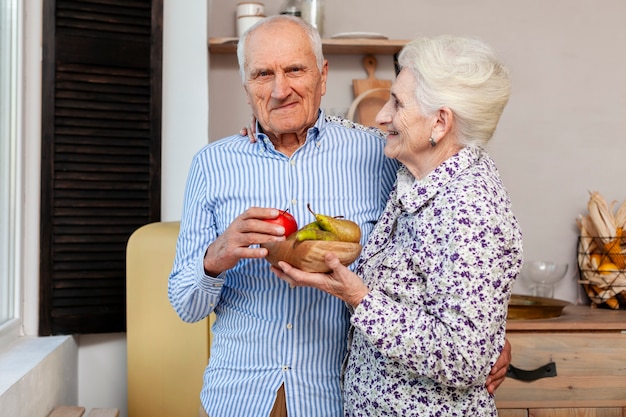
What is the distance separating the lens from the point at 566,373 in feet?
8.91

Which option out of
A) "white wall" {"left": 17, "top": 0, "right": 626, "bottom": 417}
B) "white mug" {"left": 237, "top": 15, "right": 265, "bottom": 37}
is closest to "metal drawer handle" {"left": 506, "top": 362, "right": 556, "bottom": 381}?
"white wall" {"left": 17, "top": 0, "right": 626, "bottom": 417}

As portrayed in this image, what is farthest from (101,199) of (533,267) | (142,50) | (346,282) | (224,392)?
(533,267)

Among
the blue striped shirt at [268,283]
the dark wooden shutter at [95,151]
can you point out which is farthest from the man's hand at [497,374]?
the dark wooden shutter at [95,151]

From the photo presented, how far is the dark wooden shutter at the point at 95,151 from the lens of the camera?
102 inches

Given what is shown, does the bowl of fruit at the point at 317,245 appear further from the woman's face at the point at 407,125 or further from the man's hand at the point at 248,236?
the woman's face at the point at 407,125

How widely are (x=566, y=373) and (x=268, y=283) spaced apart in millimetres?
1407

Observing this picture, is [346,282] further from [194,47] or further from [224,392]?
[194,47]

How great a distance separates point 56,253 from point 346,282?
1505 millimetres

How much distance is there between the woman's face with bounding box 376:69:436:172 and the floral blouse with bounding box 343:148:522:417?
64 mm

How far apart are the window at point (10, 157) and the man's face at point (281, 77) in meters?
1.06

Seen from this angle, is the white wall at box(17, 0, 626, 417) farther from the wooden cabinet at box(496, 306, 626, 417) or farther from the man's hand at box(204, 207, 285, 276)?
the man's hand at box(204, 207, 285, 276)

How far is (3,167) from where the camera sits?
2.48 metres

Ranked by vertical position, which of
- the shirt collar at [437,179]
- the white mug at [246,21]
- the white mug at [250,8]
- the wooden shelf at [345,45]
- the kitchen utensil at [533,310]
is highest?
the white mug at [250,8]

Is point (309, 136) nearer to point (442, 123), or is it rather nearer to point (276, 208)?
point (276, 208)
